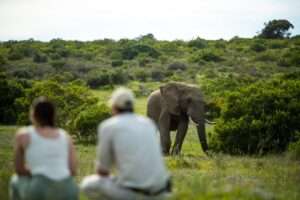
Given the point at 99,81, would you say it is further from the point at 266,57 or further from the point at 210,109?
the point at 266,57

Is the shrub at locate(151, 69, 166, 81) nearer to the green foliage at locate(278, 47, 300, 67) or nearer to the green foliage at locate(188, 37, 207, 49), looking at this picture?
the green foliage at locate(278, 47, 300, 67)

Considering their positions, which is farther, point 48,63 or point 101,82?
point 48,63

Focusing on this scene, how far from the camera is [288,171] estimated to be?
15.0 metres

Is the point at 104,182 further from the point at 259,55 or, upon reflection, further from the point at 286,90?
the point at 259,55

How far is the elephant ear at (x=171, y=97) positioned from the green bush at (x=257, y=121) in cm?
153

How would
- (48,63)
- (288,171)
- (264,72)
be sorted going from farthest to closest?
(48,63) < (264,72) < (288,171)

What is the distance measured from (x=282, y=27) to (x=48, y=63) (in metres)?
44.2

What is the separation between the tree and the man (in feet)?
299

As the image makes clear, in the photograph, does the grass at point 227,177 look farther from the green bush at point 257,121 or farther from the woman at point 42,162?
the green bush at point 257,121

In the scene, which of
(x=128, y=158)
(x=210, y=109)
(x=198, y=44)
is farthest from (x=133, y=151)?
(x=198, y=44)

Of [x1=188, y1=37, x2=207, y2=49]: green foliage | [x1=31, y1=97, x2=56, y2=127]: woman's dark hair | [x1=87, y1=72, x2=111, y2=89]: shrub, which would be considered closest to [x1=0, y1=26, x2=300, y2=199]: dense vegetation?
[x1=87, y1=72, x2=111, y2=89]: shrub

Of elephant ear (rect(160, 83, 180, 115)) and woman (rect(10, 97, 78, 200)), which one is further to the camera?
elephant ear (rect(160, 83, 180, 115))

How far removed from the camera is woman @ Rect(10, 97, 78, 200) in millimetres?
8188

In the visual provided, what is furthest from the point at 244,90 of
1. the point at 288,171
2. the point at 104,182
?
the point at 104,182
